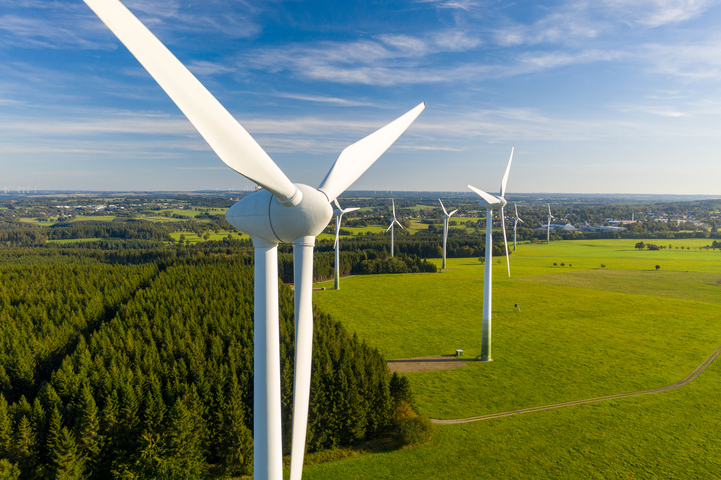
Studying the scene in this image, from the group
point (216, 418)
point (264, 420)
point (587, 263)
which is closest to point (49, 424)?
point (216, 418)

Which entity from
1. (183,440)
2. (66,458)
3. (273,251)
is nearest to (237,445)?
(183,440)

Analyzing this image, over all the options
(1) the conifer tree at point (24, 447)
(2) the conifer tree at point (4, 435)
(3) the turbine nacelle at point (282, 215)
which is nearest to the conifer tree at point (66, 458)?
(1) the conifer tree at point (24, 447)

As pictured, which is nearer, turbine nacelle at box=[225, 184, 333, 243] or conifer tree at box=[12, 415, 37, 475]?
turbine nacelle at box=[225, 184, 333, 243]

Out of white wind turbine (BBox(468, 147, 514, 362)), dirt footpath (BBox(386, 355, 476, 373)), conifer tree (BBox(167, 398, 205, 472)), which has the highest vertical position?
white wind turbine (BBox(468, 147, 514, 362))

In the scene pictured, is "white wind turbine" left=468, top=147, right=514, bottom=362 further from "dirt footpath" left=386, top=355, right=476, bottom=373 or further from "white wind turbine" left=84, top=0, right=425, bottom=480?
"white wind turbine" left=84, top=0, right=425, bottom=480

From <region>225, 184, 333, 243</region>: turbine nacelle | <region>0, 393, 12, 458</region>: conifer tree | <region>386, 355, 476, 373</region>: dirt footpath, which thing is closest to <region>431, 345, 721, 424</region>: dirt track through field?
<region>386, 355, 476, 373</region>: dirt footpath

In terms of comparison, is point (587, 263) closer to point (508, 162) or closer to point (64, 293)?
point (508, 162)
